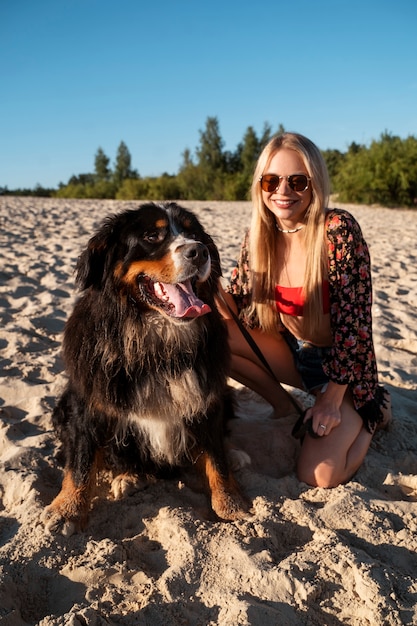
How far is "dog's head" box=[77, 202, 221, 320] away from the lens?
2252mm

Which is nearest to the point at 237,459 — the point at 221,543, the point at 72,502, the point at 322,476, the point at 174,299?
the point at 322,476

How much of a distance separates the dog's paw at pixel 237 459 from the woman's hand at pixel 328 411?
415 mm

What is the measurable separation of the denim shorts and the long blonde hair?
12cm

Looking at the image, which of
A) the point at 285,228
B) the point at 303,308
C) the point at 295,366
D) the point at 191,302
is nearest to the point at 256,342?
the point at 295,366

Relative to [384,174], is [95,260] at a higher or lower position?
lower

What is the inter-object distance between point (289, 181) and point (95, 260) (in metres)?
1.21

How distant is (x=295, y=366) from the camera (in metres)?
3.33

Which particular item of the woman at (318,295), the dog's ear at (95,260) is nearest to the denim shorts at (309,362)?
the woman at (318,295)

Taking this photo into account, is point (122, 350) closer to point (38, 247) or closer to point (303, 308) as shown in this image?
point (303, 308)

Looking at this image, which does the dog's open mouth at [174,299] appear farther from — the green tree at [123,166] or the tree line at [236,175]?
the green tree at [123,166]

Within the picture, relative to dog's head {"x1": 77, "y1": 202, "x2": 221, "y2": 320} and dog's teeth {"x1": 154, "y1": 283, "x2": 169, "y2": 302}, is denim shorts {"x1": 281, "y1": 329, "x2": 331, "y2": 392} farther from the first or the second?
dog's teeth {"x1": 154, "y1": 283, "x2": 169, "y2": 302}

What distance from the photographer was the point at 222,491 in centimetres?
239

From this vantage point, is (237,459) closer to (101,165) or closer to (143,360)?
(143,360)

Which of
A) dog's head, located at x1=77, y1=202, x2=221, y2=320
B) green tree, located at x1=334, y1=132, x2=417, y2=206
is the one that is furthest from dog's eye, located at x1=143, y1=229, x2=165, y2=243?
green tree, located at x1=334, y1=132, x2=417, y2=206
